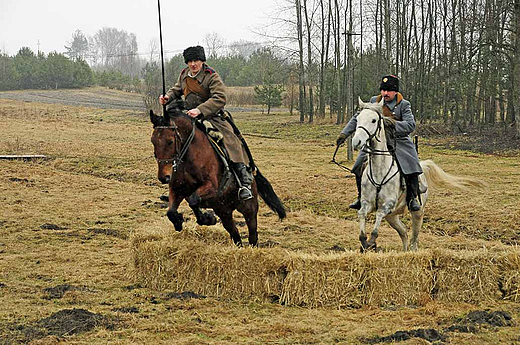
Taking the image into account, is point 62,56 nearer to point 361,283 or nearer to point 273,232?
point 273,232

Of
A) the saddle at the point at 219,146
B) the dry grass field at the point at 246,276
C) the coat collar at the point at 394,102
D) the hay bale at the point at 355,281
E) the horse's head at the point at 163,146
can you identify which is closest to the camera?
the dry grass field at the point at 246,276

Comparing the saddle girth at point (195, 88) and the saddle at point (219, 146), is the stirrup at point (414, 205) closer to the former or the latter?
the saddle at point (219, 146)

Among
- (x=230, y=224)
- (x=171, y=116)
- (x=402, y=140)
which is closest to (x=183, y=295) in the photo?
(x=230, y=224)

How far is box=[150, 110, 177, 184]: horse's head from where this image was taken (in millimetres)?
7500

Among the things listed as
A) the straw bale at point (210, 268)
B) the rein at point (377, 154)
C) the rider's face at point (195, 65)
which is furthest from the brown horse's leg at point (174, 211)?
the rein at point (377, 154)

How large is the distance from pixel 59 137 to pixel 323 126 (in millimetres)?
17167

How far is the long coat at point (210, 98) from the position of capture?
8391 millimetres

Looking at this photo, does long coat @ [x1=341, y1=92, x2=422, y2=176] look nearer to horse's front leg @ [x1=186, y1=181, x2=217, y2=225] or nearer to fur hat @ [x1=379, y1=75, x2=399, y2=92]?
fur hat @ [x1=379, y1=75, x2=399, y2=92]

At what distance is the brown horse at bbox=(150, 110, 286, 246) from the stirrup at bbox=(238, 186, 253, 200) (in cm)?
12

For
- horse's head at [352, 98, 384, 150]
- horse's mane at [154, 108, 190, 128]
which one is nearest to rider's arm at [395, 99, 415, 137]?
horse's head at [352, 98, 384, 150]

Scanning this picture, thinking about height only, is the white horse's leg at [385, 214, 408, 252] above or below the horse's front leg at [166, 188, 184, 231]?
below

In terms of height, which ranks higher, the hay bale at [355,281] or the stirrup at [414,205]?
the stirrup at [414,205]

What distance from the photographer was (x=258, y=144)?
92.8 ft

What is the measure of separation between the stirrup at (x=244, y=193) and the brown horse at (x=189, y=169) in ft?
0.39
